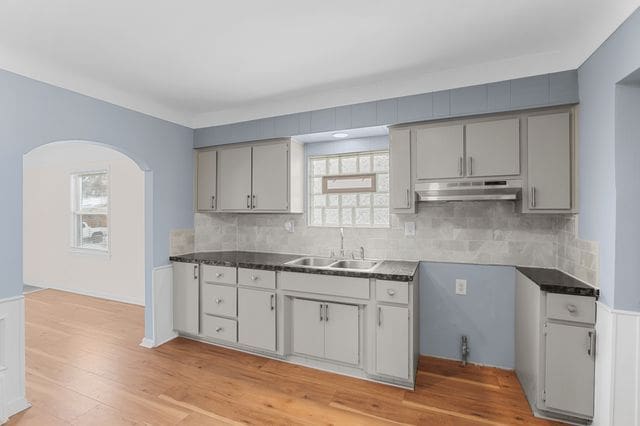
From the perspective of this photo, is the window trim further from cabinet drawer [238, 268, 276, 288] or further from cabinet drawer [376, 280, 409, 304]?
cabinet drawer [376, 280, 409, 304]

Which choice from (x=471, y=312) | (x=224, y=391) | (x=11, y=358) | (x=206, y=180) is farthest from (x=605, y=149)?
(x=11, y=358)

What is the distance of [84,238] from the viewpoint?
5.25m

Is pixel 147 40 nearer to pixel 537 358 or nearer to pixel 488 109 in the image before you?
pixel 488 109

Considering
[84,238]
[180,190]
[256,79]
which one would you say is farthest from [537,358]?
[84,238]

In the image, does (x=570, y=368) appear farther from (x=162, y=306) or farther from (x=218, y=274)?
(x=162, y=306)

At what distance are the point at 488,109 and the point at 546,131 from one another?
0.43 metres

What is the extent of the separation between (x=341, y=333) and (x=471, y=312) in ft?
3.94

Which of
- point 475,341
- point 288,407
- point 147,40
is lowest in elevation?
point 288,407

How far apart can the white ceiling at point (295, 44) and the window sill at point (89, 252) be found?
2954 millimetres

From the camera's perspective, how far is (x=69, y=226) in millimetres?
5281

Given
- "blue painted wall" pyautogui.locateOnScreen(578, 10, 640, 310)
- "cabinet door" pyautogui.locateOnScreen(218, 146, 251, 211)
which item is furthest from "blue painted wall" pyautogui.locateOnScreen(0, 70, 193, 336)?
"blue painted wall" pyautogui.locateOnScreen(578, 10, 640, 310)

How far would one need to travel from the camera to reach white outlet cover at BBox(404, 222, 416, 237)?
3025 mm

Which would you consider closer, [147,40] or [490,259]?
[147,40]

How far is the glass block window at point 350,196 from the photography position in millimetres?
3203
